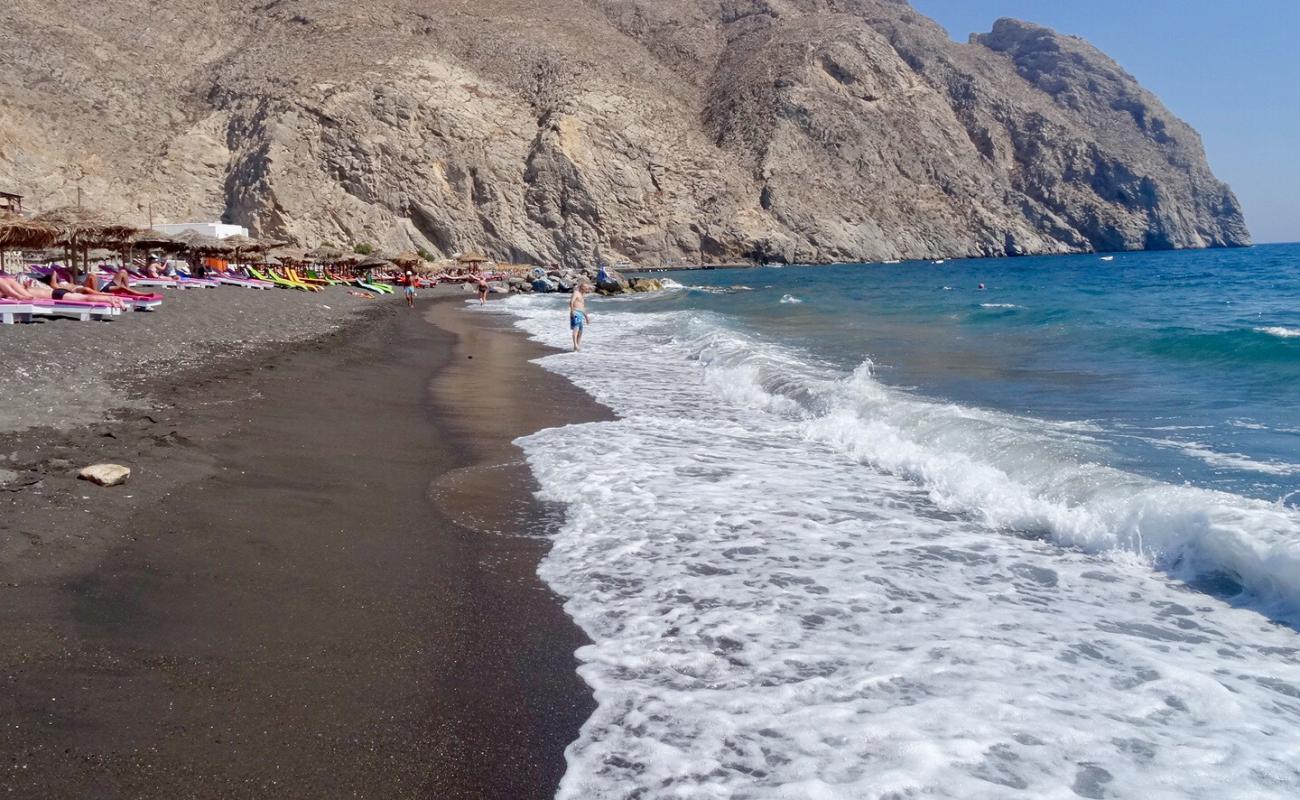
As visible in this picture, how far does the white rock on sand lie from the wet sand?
0.12m

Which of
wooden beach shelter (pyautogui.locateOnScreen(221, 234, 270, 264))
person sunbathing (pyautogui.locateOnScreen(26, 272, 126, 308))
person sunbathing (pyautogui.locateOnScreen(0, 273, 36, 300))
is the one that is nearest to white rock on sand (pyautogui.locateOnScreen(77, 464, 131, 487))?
person sunbathing (pyautogui.locateOnScreen(0, 273, 36, 300))


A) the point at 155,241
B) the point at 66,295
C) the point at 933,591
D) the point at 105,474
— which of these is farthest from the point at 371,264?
the point at 933,591

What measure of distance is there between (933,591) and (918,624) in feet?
1.65

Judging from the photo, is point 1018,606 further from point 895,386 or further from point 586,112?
point 586,112

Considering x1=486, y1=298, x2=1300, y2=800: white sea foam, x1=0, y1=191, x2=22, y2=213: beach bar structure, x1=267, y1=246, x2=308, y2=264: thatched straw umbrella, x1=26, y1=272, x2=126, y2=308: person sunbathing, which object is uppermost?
x1=0, y1=191, x2=22, y2=213: beach bar structure

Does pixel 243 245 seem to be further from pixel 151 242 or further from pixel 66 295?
pixel 66 295

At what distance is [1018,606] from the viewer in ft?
14.7

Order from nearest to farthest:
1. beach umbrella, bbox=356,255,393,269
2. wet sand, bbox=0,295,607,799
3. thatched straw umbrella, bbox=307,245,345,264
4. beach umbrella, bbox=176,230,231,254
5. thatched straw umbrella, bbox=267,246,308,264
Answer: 1. wet sand, bbox=0,295,607,799
2. beach umbrella, bbox=176,230,231,254
3. thatched straw umbrella, bbox=267,246,308,264
4. thatched straw umbrella, bbox=307,245,345,264
5. beach umbrella, bbox=356,255,393,269

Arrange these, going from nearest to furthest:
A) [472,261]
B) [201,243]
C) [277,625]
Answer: [277,625] < [201,243] < [472,261]

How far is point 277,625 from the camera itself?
A: 401 cm

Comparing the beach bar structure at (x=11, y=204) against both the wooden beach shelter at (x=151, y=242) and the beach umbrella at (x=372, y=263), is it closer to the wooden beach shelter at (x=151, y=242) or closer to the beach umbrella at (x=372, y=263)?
the wooden beach shelter at (x=151, y=242)

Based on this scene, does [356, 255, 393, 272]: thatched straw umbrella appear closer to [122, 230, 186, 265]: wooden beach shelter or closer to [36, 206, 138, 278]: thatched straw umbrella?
[122, 230, 186, 265]: wooden beach shelter

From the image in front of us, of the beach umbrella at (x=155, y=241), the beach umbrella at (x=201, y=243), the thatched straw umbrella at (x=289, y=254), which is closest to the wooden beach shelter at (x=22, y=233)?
the beach umbrella at (x=155, y=241)

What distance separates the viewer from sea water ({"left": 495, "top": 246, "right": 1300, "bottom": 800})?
306 centimetres
